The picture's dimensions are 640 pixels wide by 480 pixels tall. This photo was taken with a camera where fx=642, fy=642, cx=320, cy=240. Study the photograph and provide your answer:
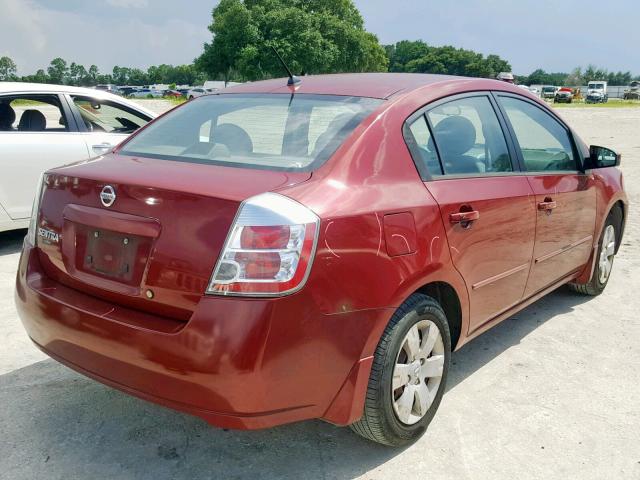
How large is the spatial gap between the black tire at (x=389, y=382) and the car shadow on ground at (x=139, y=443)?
137 millimetres

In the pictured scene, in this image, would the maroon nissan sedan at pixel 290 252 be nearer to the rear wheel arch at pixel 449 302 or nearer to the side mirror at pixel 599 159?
the rear wheel arch at pixel 449 302

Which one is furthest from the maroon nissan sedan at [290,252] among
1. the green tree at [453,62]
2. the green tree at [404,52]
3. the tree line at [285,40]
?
the green tree at [404,52]

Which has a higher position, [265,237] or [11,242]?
[265,237]

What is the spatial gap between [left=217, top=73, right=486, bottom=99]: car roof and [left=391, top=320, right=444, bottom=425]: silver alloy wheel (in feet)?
3.64

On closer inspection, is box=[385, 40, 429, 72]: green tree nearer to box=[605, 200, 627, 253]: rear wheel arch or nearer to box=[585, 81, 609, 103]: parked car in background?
box=[585, 81, 609, 103]: parked car in background

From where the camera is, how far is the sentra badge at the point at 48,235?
2736 mm

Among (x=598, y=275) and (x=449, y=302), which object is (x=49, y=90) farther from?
(x=598, y=275)

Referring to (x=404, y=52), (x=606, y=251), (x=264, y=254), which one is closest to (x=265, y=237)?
(x=264, y=254)

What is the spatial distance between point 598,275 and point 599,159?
0.97 meters

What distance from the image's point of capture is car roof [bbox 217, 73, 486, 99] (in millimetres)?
3096

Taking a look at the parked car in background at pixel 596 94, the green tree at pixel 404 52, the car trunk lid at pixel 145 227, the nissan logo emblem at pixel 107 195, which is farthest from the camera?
the green tree at pixel 404 52

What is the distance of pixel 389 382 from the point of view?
8.55ft

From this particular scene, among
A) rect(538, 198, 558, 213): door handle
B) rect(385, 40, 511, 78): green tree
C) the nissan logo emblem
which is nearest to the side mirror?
rect(538, 198, 558, 213): door handle

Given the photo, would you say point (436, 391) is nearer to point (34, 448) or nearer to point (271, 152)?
point (271, 152)
